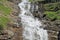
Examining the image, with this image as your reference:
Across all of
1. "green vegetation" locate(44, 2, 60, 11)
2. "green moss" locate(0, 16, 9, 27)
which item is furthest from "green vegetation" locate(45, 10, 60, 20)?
"green moss" locate(0, 16, 9, 27)

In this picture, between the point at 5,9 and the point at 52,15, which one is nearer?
the point at 52,15

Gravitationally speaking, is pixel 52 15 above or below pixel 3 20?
above

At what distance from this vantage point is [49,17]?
39.8 metres

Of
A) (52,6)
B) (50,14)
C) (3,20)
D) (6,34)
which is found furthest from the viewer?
(52,6)

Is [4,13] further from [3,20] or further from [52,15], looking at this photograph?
[52,15]

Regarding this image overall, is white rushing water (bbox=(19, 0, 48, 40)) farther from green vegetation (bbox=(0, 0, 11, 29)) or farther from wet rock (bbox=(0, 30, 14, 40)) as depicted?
wet rock (bbox=(0, 30, 14, 40))

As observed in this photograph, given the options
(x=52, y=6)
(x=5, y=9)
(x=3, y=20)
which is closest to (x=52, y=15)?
(x=52, y=6)

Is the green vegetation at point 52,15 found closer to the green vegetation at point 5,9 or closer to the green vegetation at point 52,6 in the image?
the green vegetation at point 52,6

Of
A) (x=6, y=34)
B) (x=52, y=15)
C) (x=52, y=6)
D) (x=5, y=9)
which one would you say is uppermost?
(x=52, y=6)

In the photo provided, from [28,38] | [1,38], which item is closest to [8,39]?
[1,38]

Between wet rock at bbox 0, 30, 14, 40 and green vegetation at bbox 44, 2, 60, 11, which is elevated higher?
green vegetation at bbox 44, 2, 60, 11

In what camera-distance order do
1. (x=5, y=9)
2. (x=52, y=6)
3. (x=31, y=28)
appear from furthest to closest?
(x=52, y=6) < (x=5, y=9) < (x=31, y=28)

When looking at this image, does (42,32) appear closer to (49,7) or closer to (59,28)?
(59,28)

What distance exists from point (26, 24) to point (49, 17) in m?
4.97
